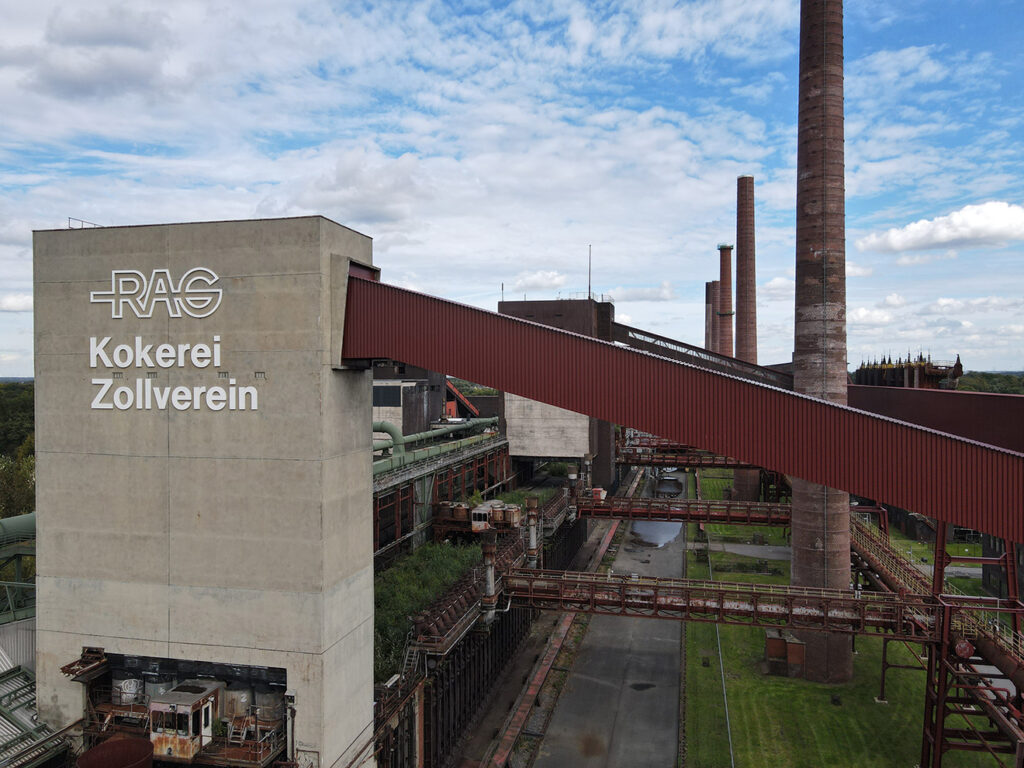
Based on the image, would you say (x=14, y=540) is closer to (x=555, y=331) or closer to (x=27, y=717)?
(x=27, y=717)

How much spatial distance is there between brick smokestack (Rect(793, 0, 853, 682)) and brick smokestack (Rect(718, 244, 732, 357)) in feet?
204

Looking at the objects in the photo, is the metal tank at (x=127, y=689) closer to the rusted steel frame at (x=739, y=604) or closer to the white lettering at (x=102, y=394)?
the white lettering at (x=102, y=394)

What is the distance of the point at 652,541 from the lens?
55.4 m

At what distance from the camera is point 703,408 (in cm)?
1658

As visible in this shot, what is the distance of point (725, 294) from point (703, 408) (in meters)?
77.8

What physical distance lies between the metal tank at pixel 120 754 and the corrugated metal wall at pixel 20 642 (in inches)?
278

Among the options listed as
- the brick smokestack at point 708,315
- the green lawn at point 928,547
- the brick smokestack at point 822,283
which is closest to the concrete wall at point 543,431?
the brick smokestack at point 822,283

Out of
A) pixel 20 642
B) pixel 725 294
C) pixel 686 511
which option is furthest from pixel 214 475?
pixel 725 294

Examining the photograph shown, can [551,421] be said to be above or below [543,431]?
above

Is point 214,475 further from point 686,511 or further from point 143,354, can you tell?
point 686,511

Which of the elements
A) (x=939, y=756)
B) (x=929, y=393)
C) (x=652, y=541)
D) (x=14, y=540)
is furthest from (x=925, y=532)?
(x=14, y=540)

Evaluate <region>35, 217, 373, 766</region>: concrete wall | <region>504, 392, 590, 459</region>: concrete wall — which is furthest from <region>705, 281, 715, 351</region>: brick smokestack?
<region>35, 217, 373, 766</region>: concrete wall

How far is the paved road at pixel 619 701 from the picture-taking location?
23.5m

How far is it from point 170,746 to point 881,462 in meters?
17.7
